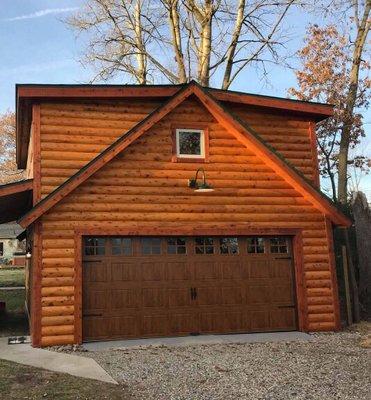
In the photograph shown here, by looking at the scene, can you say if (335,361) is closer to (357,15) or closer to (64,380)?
(64,380)

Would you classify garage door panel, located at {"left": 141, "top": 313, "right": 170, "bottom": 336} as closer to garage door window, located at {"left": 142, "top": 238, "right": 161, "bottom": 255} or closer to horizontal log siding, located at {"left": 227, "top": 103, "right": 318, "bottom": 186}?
garage door window, located at {"left": 142, "top": 238, "right": 161, "bottom": 255}

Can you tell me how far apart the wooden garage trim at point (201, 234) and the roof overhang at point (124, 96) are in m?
3.31

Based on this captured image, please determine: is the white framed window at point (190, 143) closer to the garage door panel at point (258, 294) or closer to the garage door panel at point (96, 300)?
the garage door panel at point (258, 294)

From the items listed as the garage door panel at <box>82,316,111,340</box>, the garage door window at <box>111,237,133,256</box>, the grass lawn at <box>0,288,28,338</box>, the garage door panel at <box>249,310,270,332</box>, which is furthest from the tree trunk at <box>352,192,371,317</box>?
the grass lawn at <box>0,288,28,338</box>

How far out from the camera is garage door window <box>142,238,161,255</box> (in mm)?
12695

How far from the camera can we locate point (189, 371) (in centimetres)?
905

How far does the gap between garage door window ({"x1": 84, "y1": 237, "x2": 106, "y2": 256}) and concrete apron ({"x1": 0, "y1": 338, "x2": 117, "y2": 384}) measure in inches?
98.3

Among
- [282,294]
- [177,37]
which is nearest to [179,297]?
[282,294]

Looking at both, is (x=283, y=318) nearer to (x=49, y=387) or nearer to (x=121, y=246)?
(x=121, y=246)

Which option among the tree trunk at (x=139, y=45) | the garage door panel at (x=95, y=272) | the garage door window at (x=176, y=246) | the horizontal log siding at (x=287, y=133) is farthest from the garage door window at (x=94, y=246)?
the tree trunk at (x=139, y=45)

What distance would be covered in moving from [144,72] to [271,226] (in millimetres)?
16296

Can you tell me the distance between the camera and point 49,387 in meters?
7.87

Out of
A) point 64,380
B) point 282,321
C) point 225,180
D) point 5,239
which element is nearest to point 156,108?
point 225,180

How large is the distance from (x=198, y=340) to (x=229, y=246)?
2.57 m
